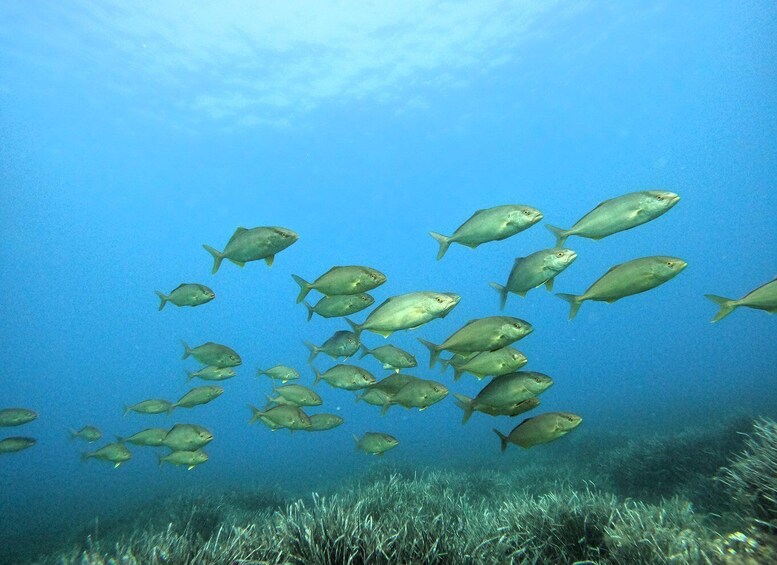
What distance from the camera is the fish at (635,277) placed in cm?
380

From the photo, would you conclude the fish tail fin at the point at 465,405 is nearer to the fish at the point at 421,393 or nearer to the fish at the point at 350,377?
the fish at the point at 421,393

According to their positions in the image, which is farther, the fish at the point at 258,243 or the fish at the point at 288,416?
the fish at the point at 288,416

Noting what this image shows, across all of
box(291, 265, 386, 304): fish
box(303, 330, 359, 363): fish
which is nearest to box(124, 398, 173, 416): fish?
box(303, 330, 359, 363): fish

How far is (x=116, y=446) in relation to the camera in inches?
302

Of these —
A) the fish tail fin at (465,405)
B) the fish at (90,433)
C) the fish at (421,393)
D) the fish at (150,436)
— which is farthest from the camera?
the fish at (90,433)

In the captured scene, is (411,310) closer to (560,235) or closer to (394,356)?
(394,356)

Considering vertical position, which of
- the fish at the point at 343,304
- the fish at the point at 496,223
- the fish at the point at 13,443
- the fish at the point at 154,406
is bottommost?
the fish at the point at 13,443

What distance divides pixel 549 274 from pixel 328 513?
11.7 feet

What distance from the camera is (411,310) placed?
437 cm

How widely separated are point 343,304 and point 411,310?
57.5 inches

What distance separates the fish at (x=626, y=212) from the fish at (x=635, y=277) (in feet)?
1.88

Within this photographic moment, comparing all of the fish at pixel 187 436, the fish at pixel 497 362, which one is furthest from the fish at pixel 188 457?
the fish at pixel 497 362

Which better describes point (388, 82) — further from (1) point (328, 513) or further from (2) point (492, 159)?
(1) point (328, 513)

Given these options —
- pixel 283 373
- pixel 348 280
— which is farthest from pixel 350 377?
pixel 283 373
